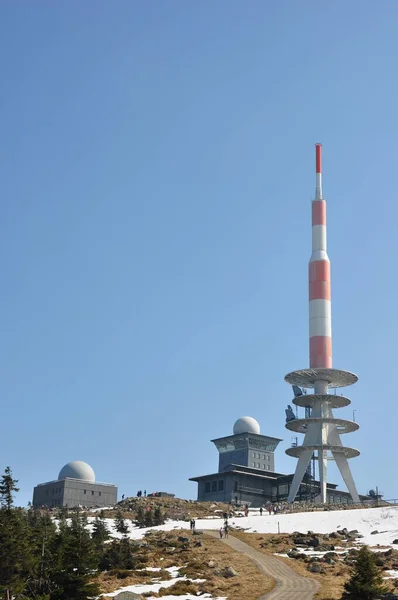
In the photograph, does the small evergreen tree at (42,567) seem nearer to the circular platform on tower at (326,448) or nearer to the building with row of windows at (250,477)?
the circular platform on tower at (326,448)

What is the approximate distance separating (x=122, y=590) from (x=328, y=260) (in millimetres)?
65148

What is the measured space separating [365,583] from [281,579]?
34.6 ft

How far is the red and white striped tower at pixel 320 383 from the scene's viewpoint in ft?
334

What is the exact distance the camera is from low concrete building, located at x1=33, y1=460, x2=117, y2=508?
113375mm

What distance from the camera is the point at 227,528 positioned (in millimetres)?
66625

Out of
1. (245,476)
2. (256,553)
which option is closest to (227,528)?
(256,553)

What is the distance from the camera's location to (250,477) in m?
120

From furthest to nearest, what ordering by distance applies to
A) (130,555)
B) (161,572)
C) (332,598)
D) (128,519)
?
1. (128,519)
2. (130,555)
3. (161,572)
4. (332,598)

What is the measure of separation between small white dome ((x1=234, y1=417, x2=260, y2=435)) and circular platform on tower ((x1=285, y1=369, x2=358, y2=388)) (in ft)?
82.4

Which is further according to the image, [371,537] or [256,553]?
[371,537]

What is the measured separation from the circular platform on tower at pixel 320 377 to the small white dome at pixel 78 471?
3174 centimetres

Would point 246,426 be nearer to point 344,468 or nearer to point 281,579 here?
point 344,468

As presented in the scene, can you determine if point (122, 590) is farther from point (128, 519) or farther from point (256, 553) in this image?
point (128, 519)

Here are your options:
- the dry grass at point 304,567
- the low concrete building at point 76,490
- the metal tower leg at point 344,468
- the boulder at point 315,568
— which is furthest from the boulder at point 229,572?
the low concrete building at point 76,490
